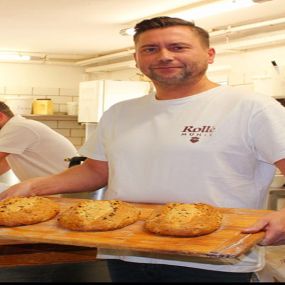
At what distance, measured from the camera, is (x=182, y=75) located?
47.9 inches

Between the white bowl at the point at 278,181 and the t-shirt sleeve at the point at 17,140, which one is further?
the white bowl at the point at 278,181

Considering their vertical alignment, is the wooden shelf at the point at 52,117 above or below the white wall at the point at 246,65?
below

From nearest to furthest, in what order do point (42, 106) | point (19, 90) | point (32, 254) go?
1. point (32, 254)
2. point (42, 106)
3. point (19, 90)

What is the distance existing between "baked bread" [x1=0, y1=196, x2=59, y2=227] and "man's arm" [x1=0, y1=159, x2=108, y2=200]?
0.15m

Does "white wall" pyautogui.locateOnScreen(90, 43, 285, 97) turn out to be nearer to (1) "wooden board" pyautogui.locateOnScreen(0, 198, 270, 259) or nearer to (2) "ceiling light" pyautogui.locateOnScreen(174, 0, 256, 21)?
(2) "ceiling light" pyautogui.locateOnScreen(174, 0, 256, 21)

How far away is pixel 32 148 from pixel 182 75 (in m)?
1.39

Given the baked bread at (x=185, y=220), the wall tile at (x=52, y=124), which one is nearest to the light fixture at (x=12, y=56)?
the wall tile at (x=52, y=124)

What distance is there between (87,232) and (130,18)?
2.72 metres

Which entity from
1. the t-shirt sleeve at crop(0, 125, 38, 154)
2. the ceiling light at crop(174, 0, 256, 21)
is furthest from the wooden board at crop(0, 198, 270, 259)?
the ceiling light at crop(174, 0, 256, 21)

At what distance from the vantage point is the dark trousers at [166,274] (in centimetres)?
104

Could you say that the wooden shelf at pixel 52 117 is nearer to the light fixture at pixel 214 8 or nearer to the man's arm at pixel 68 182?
the light fixture at pixel 214 8

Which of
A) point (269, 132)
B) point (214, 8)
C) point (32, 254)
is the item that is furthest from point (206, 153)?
point (214, 8)

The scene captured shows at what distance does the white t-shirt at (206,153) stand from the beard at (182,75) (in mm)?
52

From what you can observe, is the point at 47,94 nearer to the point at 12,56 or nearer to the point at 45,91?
the point at 45,91
